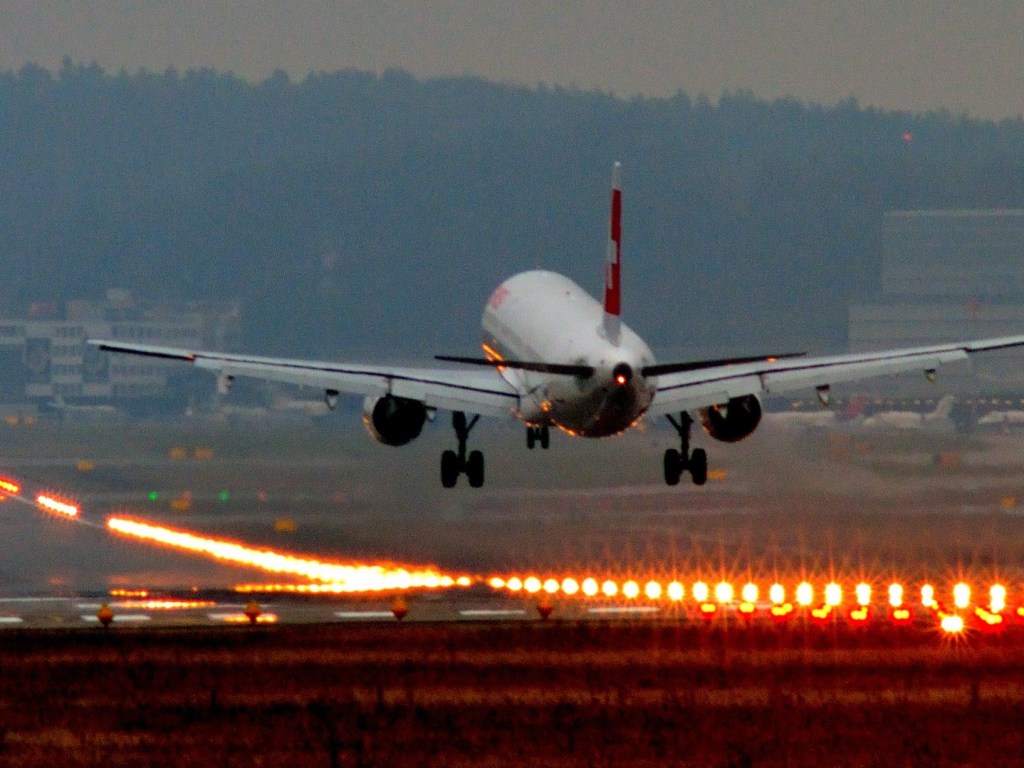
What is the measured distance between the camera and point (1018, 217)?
188 m

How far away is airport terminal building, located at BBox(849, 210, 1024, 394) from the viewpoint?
17300 centimetres

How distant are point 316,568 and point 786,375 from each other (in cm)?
1182

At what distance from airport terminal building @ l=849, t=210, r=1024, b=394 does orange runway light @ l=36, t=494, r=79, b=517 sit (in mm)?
105986

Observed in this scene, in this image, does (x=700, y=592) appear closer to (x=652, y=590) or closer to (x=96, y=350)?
(x=652, y=590)

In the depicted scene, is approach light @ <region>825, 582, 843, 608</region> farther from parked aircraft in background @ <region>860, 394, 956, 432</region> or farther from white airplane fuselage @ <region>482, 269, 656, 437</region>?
parked aircraft in background @ <region>860, 394, 956, 432</region>

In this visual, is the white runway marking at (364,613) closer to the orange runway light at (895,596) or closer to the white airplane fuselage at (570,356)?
the white airplane fuselage at (570,356)

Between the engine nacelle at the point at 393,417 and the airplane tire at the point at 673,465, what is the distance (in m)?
5.87

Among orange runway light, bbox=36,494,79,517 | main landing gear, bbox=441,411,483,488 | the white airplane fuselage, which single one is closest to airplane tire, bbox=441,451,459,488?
main landing gear, bbox=441,411,483,488

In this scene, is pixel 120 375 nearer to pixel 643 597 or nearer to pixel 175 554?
pixel 175 554

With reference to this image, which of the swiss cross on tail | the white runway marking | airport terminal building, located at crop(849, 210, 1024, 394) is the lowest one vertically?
the white runway marking

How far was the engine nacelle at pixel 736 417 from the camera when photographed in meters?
56.3

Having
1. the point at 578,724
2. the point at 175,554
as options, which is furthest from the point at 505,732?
the point at 175,554

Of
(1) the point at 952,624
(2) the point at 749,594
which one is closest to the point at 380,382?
(2) the point at 749,594

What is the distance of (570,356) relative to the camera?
51.9 meters
